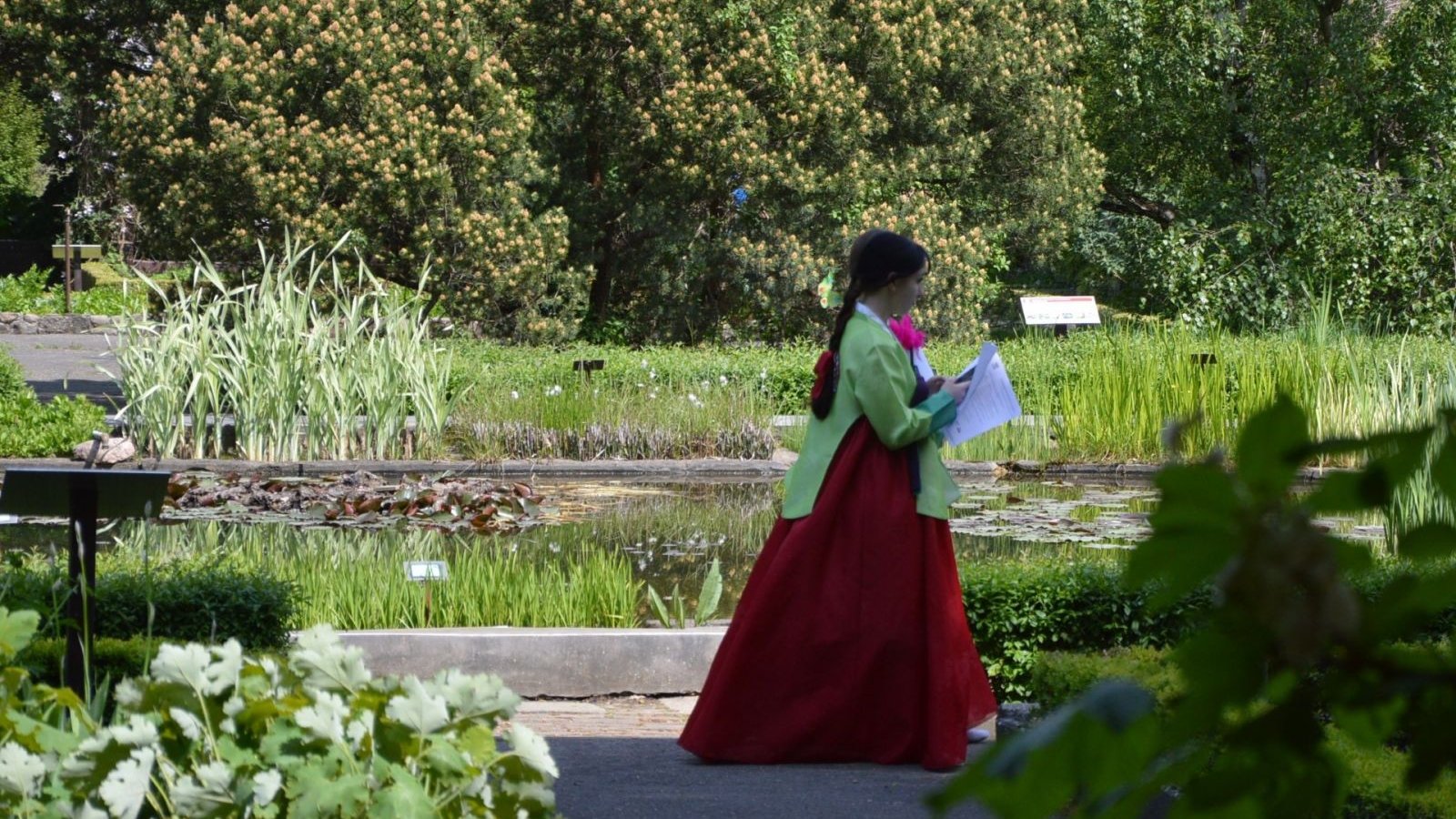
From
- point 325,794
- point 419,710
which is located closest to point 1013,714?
point 419,710

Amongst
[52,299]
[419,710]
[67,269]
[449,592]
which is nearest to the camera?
[419,710]

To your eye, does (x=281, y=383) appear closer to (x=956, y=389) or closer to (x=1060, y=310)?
(x=1060, y=310)

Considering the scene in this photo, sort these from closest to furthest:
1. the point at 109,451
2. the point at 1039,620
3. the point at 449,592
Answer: the point at 1039,620 < the point at 449,592 < the point at 109,451

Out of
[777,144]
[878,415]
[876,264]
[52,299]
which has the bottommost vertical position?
[878,415]

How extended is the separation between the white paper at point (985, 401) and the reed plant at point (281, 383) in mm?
8166

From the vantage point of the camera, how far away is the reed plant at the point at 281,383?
12.4 m

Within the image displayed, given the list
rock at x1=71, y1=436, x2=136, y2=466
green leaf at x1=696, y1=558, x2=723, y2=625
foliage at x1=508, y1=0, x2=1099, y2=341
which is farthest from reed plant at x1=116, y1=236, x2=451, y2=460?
foliage at x1=508, y1=0, x2=1099, y2=341

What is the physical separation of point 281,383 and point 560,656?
6.72 meters

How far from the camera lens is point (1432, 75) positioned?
1934 centimetres

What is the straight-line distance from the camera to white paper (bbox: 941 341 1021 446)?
4.91 metres

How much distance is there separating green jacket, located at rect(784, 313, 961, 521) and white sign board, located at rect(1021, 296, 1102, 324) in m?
11.9

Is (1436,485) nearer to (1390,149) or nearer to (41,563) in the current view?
(41,563)

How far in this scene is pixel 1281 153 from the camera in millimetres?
21625

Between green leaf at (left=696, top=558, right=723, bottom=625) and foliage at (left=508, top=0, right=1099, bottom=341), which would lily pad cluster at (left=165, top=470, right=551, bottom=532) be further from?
foliage at (left=508, top=0, right=1099, bottom=341)
